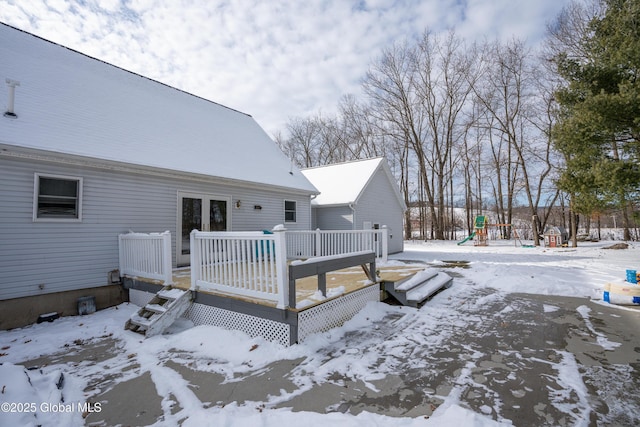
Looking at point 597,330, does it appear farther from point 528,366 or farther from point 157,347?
point 157,347

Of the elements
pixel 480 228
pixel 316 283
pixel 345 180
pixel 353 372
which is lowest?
A: pixel 353 372

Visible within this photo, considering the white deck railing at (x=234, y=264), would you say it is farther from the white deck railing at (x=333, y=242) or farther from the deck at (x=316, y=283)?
the white deck railing at (x=333, y=242)

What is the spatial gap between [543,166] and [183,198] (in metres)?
25.1

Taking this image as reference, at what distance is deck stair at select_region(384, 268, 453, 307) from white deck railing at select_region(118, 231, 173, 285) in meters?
4.37

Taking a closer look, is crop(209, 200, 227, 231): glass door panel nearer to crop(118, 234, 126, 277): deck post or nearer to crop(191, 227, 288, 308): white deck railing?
crop(118, 234, 126, 277): deck post

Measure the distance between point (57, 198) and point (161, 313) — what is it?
11.4ft

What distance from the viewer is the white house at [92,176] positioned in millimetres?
5508

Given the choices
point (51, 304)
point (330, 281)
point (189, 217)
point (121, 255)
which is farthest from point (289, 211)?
point (51, 304)

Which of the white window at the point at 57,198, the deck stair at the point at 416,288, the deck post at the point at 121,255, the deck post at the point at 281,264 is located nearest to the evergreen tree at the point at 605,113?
the deck stair at the point at 416,288

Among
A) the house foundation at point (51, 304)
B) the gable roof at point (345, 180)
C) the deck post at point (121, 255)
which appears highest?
the gable roof at point (345, 180)

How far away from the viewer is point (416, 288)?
6570mm

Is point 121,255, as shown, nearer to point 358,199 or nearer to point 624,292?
point 358,199

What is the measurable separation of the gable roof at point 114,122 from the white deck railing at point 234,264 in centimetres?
318

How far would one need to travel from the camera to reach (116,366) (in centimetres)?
371
